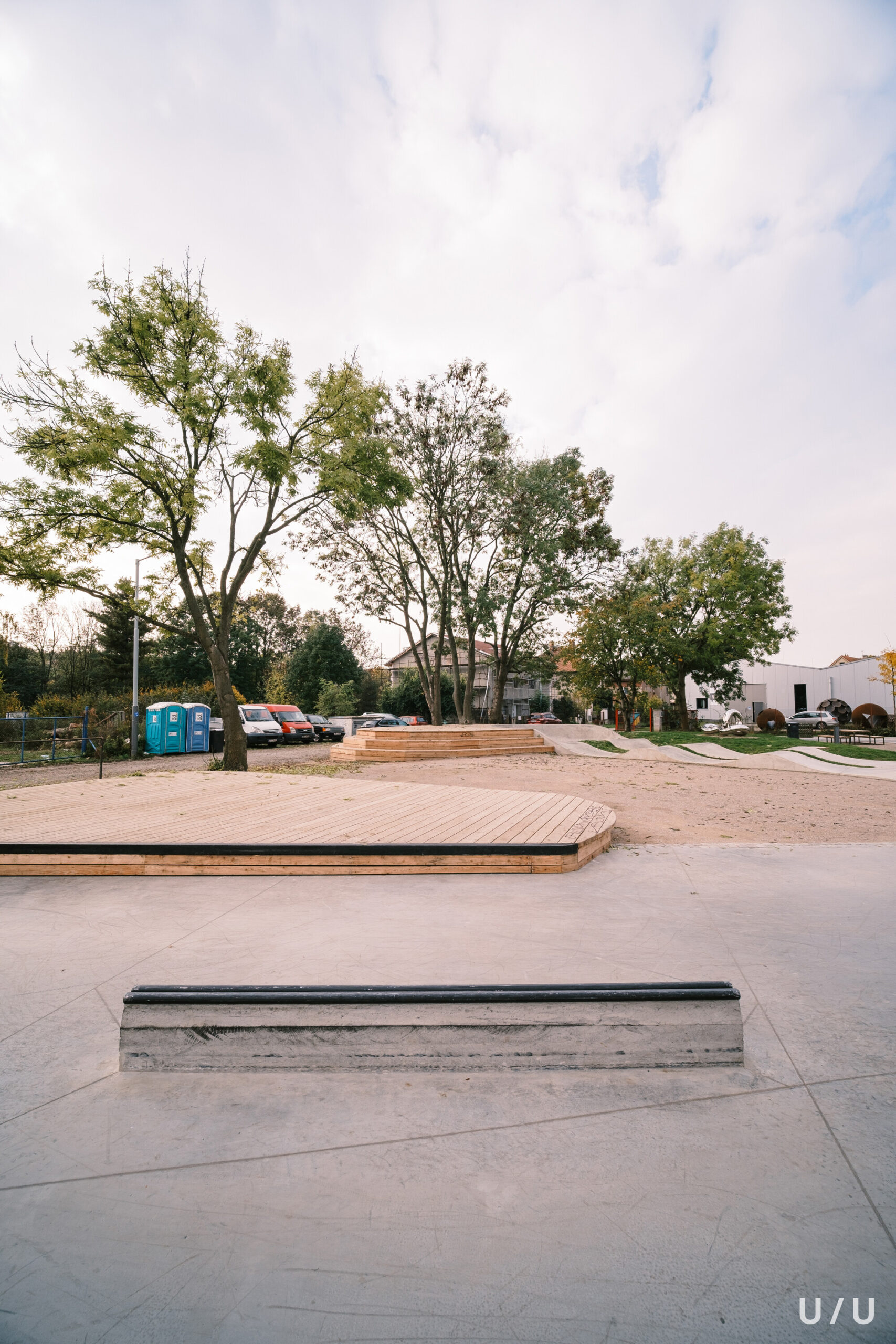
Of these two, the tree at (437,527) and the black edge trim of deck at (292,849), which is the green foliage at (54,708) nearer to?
the tree at (437,527)

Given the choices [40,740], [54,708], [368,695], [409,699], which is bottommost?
[40,740]

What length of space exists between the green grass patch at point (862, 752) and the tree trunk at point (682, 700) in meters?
11.5

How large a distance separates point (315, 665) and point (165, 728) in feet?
91.4

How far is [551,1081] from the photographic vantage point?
7.83 ft

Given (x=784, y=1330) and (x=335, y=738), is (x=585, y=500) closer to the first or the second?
(x=335, y=738)

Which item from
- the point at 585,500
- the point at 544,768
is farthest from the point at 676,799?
the point at 585,500

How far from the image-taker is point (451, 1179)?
1.88 metres

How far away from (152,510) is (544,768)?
10745 millimetres

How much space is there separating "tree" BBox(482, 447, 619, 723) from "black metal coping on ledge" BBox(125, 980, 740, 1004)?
73.3 feet

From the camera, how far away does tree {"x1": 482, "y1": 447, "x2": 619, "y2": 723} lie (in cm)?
2509

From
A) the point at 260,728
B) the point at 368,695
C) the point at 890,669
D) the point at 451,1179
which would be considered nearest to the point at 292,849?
the point at 451,1179

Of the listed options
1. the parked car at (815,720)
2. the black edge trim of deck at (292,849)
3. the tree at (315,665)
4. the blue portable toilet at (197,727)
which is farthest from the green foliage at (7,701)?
the parked car at (815,720)

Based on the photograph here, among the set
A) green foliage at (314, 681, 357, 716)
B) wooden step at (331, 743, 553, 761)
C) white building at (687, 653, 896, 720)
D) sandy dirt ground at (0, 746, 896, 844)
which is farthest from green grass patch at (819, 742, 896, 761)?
green foliage at (314, 681, 357, 716)

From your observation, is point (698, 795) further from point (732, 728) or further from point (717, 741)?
point (732, 728)
